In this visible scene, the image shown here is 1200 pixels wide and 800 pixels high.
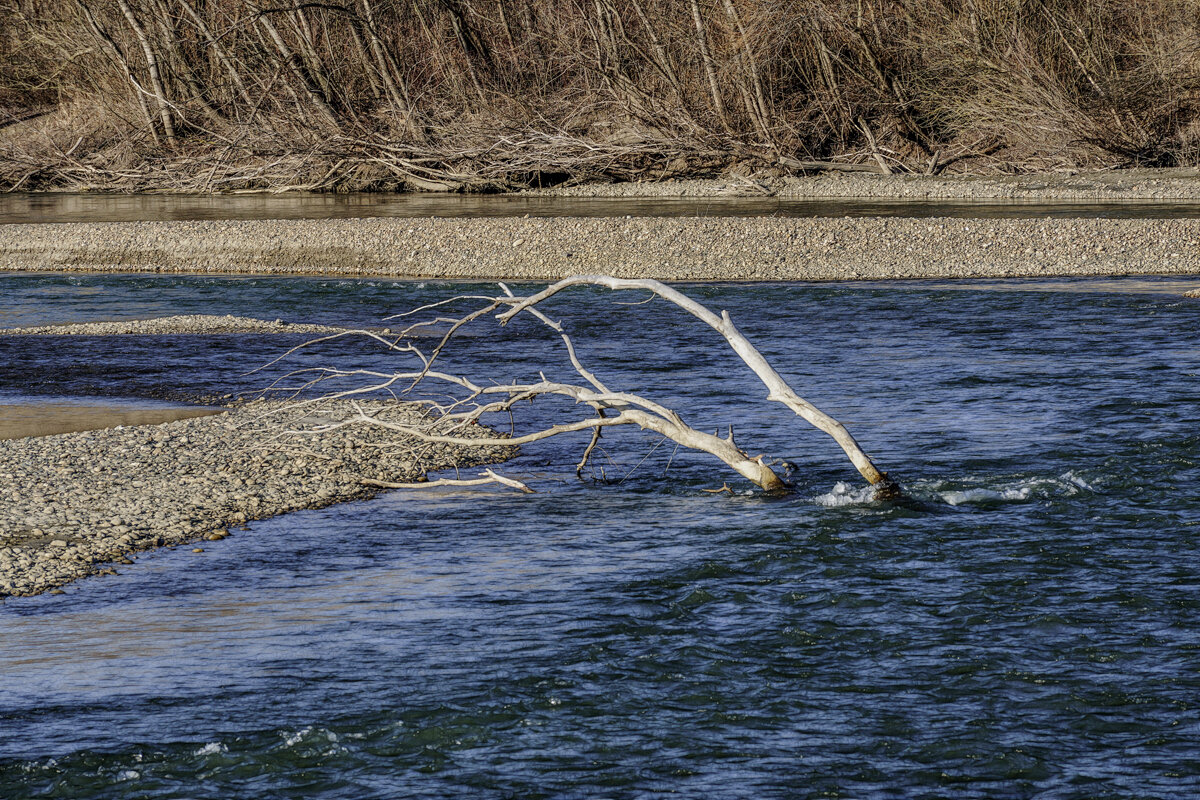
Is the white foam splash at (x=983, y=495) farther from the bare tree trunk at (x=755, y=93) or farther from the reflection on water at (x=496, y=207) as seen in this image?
the bare tree trunk at (x=755, y=93)

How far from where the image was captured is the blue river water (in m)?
6.66

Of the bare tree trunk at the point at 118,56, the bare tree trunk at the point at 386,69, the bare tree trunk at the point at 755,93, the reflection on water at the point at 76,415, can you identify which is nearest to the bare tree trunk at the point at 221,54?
the bare tree trunk at the point at 118,56

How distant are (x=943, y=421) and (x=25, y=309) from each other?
1727 cm

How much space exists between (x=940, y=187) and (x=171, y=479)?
27.3 m

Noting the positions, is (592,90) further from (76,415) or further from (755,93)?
(76,415)

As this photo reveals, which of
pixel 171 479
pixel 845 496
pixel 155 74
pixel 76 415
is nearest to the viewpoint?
pixel 845 496

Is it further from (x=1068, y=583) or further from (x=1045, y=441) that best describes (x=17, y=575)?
(x=1045, y=441)

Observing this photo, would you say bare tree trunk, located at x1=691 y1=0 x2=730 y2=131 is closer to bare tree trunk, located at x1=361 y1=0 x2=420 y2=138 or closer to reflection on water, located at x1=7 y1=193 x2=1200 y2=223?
reflection on water, located at x1=7 y1=193 x2=1200 y2=223

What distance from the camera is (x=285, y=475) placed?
39.0ft

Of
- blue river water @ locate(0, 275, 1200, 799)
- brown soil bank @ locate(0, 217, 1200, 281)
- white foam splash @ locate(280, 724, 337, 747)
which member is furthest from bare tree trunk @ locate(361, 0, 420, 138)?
white foam splash @ locate(280, 724, 337, 747)

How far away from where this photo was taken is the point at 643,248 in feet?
87.0

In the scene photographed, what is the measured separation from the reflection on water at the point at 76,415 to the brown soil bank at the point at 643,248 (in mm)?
11197

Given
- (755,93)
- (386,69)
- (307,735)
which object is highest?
(386,69)

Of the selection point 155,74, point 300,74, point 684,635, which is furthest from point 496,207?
point 684,635
